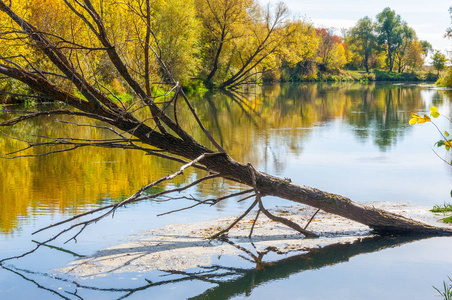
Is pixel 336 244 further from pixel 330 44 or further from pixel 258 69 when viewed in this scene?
pixel 330 44

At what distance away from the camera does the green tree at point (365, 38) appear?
93312 mm

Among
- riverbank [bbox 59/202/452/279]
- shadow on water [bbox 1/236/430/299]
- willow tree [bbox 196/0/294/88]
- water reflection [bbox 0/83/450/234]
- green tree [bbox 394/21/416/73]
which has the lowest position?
shadow on water [bbox 1/236/430/299]

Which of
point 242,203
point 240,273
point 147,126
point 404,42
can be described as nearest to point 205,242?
point 240,273

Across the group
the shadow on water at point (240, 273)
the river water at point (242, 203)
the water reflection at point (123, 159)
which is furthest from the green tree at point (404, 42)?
the shadow on water at point (240, 273)

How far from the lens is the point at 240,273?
19.6ft

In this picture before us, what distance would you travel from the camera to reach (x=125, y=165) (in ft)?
41.0

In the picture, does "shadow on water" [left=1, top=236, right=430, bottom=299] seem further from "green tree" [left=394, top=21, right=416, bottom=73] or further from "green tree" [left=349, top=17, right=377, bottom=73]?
"green tree" [left=394, top=21, right=416, bottom=73]

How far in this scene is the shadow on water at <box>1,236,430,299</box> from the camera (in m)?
5.36

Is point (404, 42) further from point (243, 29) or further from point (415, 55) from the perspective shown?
point (243, 29)

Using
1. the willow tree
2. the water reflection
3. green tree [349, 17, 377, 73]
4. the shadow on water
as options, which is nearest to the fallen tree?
the shadow on water

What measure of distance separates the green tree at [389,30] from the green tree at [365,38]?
1236 mm

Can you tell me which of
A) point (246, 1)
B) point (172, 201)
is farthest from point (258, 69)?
point (172, 201)

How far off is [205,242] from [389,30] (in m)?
94.0

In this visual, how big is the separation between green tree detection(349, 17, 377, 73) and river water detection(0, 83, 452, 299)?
7604cm
